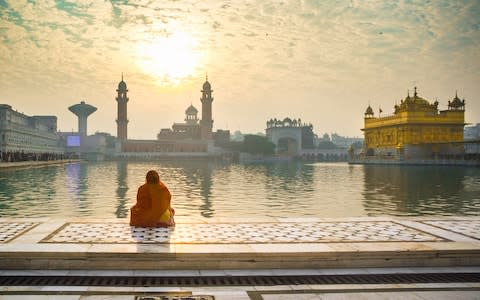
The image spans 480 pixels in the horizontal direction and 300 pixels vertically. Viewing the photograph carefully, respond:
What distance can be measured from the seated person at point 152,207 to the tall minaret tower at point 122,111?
96248 mm

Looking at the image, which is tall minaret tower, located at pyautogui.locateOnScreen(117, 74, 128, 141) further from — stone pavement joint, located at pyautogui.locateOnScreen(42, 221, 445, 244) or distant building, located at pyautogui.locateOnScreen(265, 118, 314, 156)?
stone pavement joint, located at pyautogui.locateOnScreen(42, 221, 445, 244)

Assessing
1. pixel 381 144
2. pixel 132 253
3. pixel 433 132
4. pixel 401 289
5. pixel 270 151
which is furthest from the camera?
pixel 270 151

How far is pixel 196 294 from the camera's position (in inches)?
203

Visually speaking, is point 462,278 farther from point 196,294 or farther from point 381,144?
point 381,144

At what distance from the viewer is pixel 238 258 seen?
20.3 ft

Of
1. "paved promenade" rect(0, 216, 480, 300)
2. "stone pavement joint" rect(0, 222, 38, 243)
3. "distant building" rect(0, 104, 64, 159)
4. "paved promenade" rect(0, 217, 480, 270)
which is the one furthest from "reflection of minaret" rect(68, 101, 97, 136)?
"paved promenade" rect(0, 216, 480, 300)

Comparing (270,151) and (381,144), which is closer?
(381,144)

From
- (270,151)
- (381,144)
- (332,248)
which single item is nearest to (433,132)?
(381,144)

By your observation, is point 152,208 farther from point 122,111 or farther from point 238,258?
point 122,111

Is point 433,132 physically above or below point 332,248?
above

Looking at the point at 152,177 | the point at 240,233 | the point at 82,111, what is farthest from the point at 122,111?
the point at 240,233

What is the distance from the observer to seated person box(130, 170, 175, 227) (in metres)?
8.22

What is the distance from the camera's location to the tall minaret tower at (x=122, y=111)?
101562 millimetres

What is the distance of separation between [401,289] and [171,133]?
10671cm
